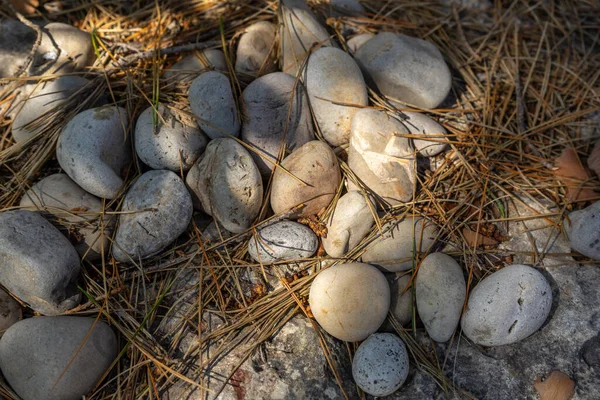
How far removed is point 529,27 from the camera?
2992mm

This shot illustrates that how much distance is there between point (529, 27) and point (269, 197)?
2061 millimetres

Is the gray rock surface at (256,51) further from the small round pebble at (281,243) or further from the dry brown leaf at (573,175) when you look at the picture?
the dry brown leaf at (573,175)

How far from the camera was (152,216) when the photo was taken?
217cm

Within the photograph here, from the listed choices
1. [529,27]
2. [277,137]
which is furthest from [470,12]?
[277,137]

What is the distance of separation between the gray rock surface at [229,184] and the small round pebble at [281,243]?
4.7 inches

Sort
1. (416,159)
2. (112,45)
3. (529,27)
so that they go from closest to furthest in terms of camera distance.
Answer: (416,159), (112,45), (529,27)

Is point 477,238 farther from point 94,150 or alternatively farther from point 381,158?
point 94,150

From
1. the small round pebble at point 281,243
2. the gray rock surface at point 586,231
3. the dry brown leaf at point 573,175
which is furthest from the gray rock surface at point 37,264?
the dry brown leaf at point 573,175

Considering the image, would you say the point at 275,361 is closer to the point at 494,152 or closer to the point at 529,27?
the point at 494,152

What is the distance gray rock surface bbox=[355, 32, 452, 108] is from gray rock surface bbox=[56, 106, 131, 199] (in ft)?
4.48

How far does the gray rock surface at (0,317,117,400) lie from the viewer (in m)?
1.88

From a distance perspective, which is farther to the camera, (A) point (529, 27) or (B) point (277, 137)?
(A) point (529, 27)

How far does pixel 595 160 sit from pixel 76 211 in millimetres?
2595

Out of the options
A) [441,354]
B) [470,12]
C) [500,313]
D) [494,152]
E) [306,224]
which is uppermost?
[470,12]
